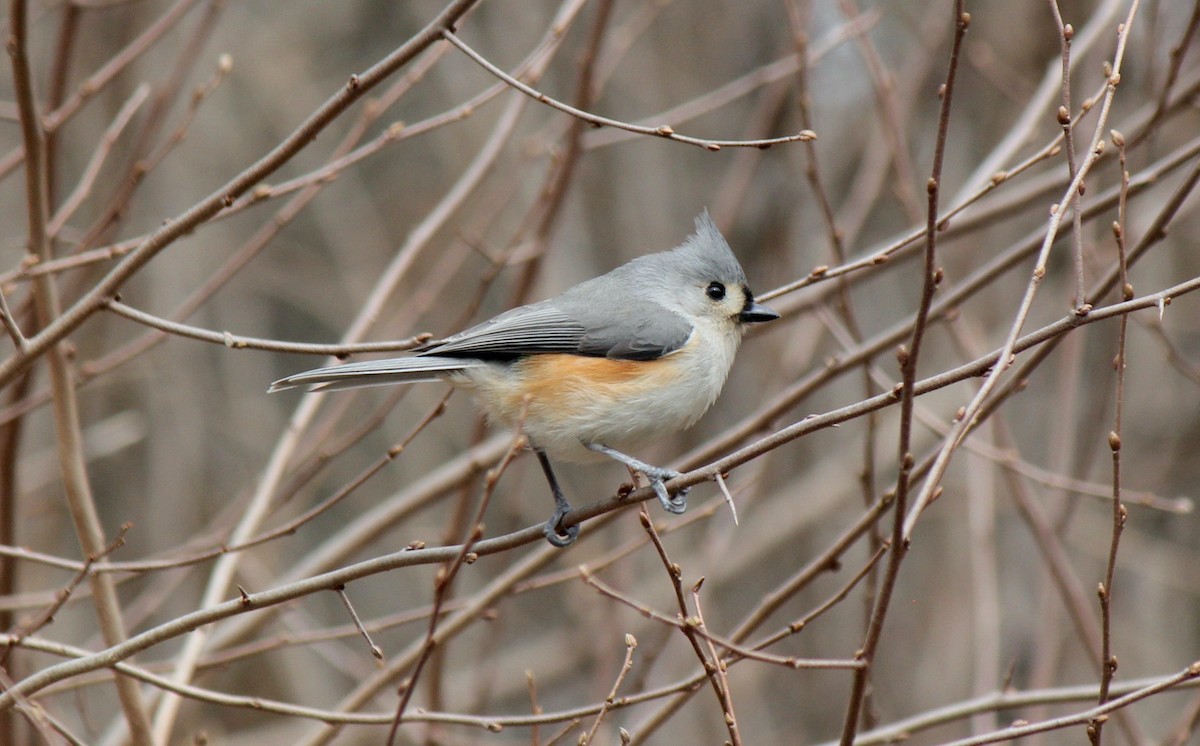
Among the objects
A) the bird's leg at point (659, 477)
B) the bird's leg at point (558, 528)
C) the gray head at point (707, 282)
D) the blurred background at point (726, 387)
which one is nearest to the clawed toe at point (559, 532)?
the bird's leg at point (558, 528)

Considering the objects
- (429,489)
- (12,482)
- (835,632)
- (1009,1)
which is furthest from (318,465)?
(1009,1)

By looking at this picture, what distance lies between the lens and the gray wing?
2.79 metres

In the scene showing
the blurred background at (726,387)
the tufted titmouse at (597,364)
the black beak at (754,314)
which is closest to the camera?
the tufted titmouse at (597,364)

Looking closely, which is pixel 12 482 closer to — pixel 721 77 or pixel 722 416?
pixel 722 416

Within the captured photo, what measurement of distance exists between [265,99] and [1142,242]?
493 cm

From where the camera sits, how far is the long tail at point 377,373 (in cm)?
243

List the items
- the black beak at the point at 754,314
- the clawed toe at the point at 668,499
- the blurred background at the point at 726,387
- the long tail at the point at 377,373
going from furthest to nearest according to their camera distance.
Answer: the blurred background at the point at 726,387, the black beak at the point at 754,314, the long tail at the point at 377,373, the clawed toe at the point at 668,499

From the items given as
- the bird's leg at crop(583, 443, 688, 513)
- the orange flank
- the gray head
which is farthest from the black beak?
the bird's leg at crop(583, 443, 688, 513)

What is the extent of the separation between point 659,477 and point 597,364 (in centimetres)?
46

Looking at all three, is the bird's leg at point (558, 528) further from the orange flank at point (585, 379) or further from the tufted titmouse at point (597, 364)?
the orange flank at point (585, 379)

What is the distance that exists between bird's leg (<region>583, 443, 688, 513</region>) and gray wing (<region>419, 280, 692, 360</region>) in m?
0.26

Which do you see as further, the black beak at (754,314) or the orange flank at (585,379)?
the black beak at (754,314)

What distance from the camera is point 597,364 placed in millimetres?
2791

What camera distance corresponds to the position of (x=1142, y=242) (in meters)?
2.33
